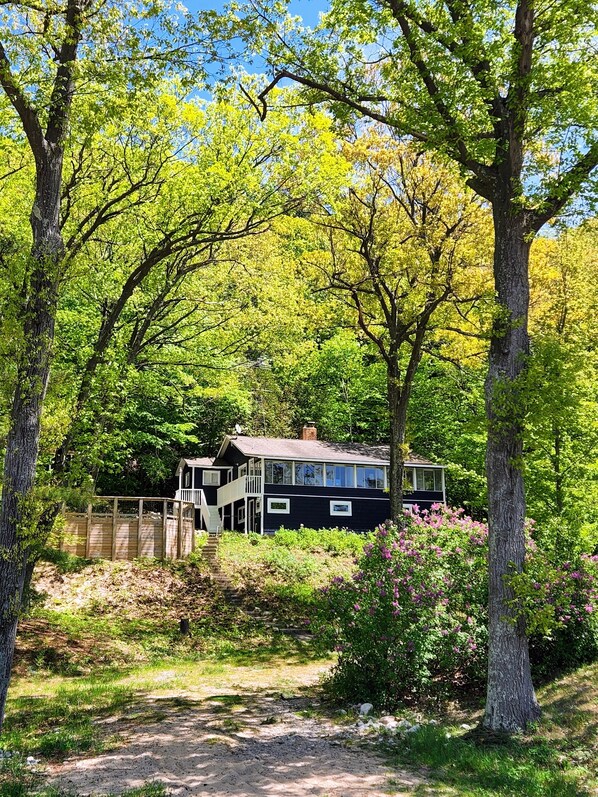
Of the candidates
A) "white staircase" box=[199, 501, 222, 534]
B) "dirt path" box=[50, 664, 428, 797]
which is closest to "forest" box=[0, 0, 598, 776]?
"dirt path" box=[50, 664, 428, 797]

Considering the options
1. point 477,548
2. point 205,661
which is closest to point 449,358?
point 477,548

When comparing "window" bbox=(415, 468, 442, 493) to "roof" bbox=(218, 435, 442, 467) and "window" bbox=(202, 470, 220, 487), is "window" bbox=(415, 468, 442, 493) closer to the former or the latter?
"roof" bbox=(218, 435, 442, 467)

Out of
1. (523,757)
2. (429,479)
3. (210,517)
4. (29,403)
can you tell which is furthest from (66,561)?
(429,479)

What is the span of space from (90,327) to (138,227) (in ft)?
18.0

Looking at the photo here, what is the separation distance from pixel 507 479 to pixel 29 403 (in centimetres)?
561

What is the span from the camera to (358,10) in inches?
374

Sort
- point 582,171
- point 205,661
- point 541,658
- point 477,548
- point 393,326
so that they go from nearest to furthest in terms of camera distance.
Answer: point 582,171 < point 541,658 < point 477,548 < point 205,661 < point 393,326

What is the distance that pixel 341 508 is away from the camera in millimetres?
31266

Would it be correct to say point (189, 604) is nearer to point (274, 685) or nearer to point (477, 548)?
point (274, 685)

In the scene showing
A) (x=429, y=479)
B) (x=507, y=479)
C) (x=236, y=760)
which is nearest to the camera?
(x=236, y=760)

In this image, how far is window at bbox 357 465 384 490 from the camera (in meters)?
31.8

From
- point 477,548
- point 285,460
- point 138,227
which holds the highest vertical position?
point 138,227

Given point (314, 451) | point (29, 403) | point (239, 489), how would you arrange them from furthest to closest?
point (239, 489) < point (314, 451) < point (29, 403)

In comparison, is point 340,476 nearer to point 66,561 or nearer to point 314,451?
point 314,451
